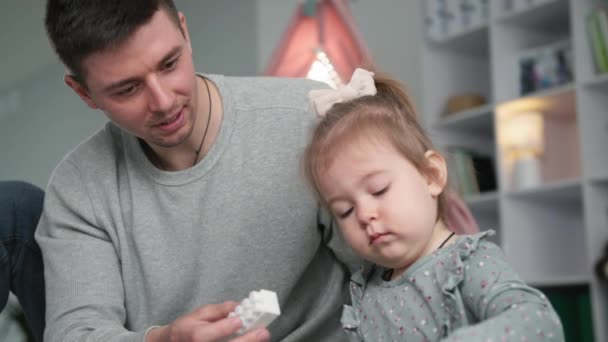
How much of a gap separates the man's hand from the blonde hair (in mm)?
284

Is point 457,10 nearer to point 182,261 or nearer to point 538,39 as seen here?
point 538,39

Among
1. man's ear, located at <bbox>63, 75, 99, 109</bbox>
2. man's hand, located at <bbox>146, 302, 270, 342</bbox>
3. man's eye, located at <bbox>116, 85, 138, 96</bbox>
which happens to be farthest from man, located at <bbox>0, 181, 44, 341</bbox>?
man's hand, located at <bbox>146, 302, 270, 342</bbox>

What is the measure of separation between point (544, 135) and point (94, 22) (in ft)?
8.21

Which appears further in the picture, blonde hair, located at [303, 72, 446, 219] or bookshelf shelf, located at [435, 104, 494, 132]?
bookshelf shelf, located at [435, 104, 494, 132]

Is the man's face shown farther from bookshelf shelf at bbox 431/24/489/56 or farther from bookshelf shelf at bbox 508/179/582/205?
bookshelf shelf at bbox 431/24/489/56

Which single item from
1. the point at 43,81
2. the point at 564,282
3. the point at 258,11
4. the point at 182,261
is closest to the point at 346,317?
the point at 182,261

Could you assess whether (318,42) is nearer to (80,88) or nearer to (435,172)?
(80,88)

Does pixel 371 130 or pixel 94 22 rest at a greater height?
pixel 94 22

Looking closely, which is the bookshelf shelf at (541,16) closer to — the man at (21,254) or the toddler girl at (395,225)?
the toddler girl at (395,225)

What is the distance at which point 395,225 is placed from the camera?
1132 mm

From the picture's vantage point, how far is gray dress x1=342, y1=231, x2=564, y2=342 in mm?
938

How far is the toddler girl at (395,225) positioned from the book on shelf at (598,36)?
1931 mm

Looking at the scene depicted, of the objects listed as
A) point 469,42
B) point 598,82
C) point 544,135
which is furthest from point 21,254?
point 469,42

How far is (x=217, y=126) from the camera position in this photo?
1.52 m
